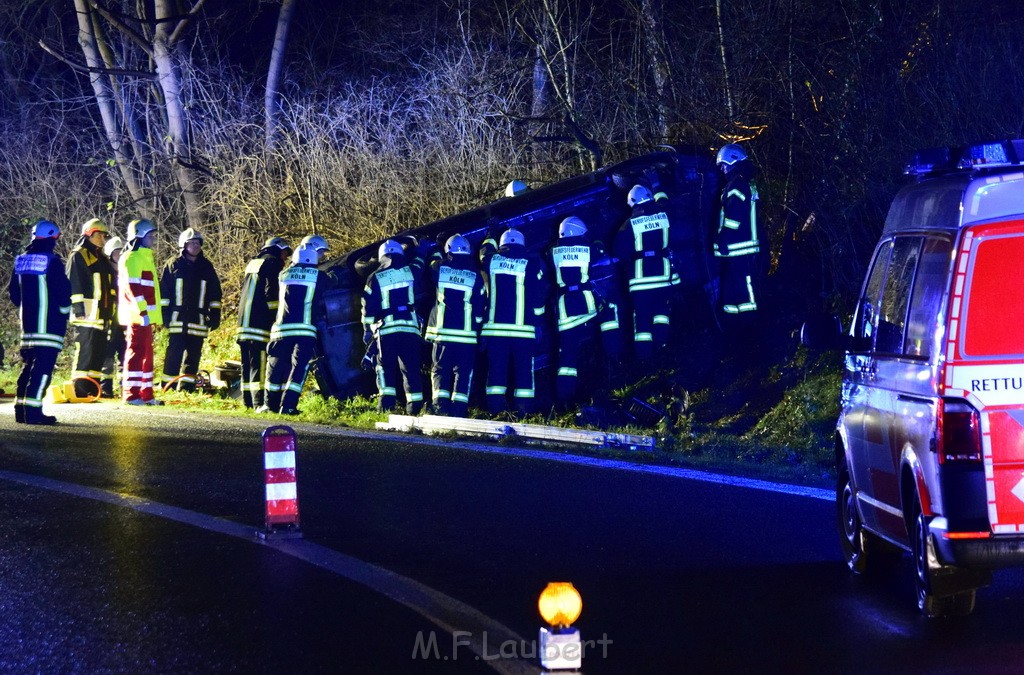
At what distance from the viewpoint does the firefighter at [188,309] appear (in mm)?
18234

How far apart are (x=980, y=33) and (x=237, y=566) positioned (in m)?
11.5

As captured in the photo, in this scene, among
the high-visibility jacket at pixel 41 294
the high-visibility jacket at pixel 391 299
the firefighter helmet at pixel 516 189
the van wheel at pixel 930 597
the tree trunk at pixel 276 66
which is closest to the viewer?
the van wheel at pixel 930 597

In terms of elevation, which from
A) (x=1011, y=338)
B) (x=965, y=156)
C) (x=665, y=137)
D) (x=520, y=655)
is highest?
(x=665, y=137)

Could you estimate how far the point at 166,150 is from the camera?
26328mm

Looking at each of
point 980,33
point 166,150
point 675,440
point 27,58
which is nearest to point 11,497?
point 675,440

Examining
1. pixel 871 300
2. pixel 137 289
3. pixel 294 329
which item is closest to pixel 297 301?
pixel 294 329

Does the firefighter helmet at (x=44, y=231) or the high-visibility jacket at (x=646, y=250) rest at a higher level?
the firefighter helmet at (x=44, y=231)

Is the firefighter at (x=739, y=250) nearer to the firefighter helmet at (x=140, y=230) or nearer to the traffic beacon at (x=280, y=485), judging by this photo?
the firefighter helmet at (x=140, y=230)

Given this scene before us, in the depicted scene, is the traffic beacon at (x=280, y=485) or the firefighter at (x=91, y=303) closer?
the traffic beacon at (x=280, y=485)

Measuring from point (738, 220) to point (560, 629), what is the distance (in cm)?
1149

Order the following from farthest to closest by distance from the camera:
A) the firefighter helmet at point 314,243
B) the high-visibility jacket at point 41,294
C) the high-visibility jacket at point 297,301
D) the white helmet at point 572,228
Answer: the firefighter helmet at point 314,243, the high-visibility jacket at point 297,301, the white helmet at point 572,228, the high-visibility jacket at point 41,294

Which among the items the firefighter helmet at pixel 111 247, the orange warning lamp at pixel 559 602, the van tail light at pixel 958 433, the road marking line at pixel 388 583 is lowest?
the road marking line at pixel 388 583

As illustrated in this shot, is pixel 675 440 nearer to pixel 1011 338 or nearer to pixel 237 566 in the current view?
pixel 237 566

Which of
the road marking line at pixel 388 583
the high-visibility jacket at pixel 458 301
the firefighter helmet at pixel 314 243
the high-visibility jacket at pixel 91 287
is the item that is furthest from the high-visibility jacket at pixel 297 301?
the road marking line at pixel 388 583
